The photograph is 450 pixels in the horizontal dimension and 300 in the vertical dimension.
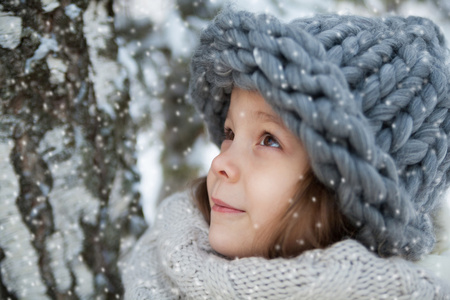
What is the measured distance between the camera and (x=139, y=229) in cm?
134

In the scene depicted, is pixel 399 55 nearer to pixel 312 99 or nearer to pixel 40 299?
pixel 312 99

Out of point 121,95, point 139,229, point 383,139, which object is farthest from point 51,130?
point 383,139

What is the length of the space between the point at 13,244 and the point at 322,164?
808mm

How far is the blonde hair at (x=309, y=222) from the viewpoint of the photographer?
37.0 inches

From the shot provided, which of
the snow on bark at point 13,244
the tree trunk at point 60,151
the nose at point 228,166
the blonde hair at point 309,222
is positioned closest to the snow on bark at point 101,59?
the tree trunk at point 60,151

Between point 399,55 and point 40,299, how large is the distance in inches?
42.6

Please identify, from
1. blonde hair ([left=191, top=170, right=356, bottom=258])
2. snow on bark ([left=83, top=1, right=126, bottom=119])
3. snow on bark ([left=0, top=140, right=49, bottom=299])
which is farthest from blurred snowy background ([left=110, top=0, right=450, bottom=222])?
blonde hair ([left=191, top=170, right=356, bottom=258])

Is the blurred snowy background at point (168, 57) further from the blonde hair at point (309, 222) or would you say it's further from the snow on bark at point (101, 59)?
the blonde hair at point (309, 222)

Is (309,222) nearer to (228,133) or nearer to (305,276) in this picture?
(305,276)

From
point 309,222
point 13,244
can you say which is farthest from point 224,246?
point 13,244

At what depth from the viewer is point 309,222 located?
0.94 m

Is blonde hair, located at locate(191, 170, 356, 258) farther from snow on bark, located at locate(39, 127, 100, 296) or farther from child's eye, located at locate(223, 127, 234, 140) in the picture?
snow on bark, located at locate(39, 127, 100, 296)

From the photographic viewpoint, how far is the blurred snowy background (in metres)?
1.54

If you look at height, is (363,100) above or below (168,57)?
above
